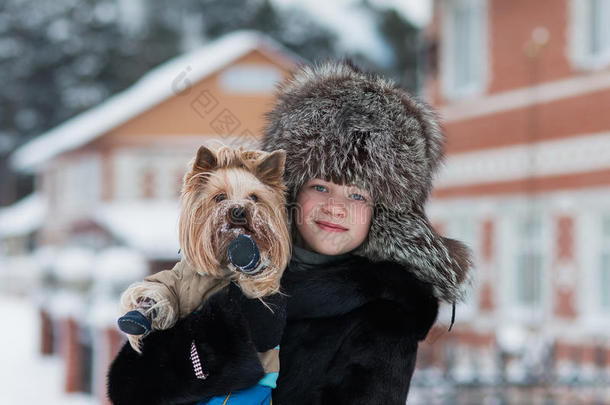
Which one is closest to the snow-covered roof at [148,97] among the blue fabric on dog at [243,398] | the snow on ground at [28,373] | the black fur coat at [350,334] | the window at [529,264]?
the snow on ground at [28,373]

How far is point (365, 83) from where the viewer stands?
2545mm

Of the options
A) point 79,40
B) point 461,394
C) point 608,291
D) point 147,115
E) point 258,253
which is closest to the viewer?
point 258,253

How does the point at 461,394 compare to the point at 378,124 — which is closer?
the point at 378,124

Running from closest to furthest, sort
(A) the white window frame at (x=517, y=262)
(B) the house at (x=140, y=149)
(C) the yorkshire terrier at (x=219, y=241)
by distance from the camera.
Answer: (C) the yorkshire terrier at (x=219, y=241) → (A) the white window frame at (x=517, y=262) → (B) the house at (x=140, y=149)

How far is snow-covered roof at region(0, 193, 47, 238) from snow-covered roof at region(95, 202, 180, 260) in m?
22.0

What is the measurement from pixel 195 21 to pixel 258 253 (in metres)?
42.0

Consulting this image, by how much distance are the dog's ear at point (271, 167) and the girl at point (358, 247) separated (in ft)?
0.88

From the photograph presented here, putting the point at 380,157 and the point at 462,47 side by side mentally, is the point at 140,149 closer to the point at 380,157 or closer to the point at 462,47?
the point at 462,47

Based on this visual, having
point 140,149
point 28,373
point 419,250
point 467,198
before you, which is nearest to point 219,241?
point 419,250

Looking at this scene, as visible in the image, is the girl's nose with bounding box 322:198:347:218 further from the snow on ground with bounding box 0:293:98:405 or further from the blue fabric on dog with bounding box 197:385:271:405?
the snow on ground with bounding box 0:293:98:405

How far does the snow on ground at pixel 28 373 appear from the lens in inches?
354

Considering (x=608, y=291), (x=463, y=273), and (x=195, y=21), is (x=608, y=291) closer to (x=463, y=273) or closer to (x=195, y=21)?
(x=463, y=273)

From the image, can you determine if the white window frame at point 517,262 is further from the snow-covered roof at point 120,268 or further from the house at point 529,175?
the snow-covered roof at point 120,268

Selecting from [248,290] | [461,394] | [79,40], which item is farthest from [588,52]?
[79,40]
